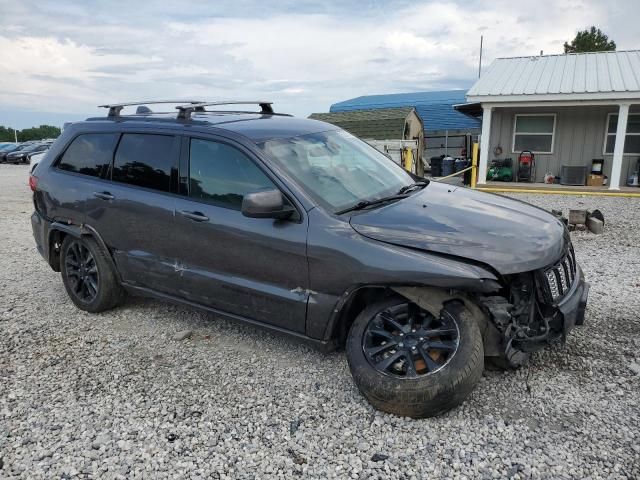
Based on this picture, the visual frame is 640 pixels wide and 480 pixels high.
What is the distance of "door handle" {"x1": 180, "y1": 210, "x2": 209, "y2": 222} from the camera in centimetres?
372

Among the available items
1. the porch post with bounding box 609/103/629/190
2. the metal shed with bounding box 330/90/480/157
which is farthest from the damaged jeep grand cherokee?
the metal shed with bounding box 330/90/480/157

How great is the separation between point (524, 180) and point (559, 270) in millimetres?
13396

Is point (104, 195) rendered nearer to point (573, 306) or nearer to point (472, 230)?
point (472, 230)

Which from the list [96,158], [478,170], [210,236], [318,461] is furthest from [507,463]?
[478,170]

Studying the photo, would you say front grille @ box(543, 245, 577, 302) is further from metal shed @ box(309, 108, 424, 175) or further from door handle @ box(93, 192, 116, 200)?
metal shed @ box(309, 108, 424, 175)

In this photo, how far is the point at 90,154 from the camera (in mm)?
4633

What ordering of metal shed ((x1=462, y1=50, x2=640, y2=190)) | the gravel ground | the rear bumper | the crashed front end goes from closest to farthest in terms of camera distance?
1. the gravel ground
2. the crashed front end
3. the rear bumper
4. metal shed ((x1=462, y1=50, x2=640, y2=190))

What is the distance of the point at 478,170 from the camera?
1518 cm

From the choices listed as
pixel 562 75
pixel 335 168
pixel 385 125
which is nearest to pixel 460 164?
pixel 385 125

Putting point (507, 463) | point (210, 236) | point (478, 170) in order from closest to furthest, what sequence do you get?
1. point (507, 463)
2. point (210, 236)
3. point (478, 170)

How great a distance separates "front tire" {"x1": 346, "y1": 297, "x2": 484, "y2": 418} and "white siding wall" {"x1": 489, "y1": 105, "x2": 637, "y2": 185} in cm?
1406

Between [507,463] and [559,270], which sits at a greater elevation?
[559,270]

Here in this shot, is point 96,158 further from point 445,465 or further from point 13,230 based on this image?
point 13,230

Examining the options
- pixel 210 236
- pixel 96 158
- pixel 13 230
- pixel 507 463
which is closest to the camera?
pixel 507 463
